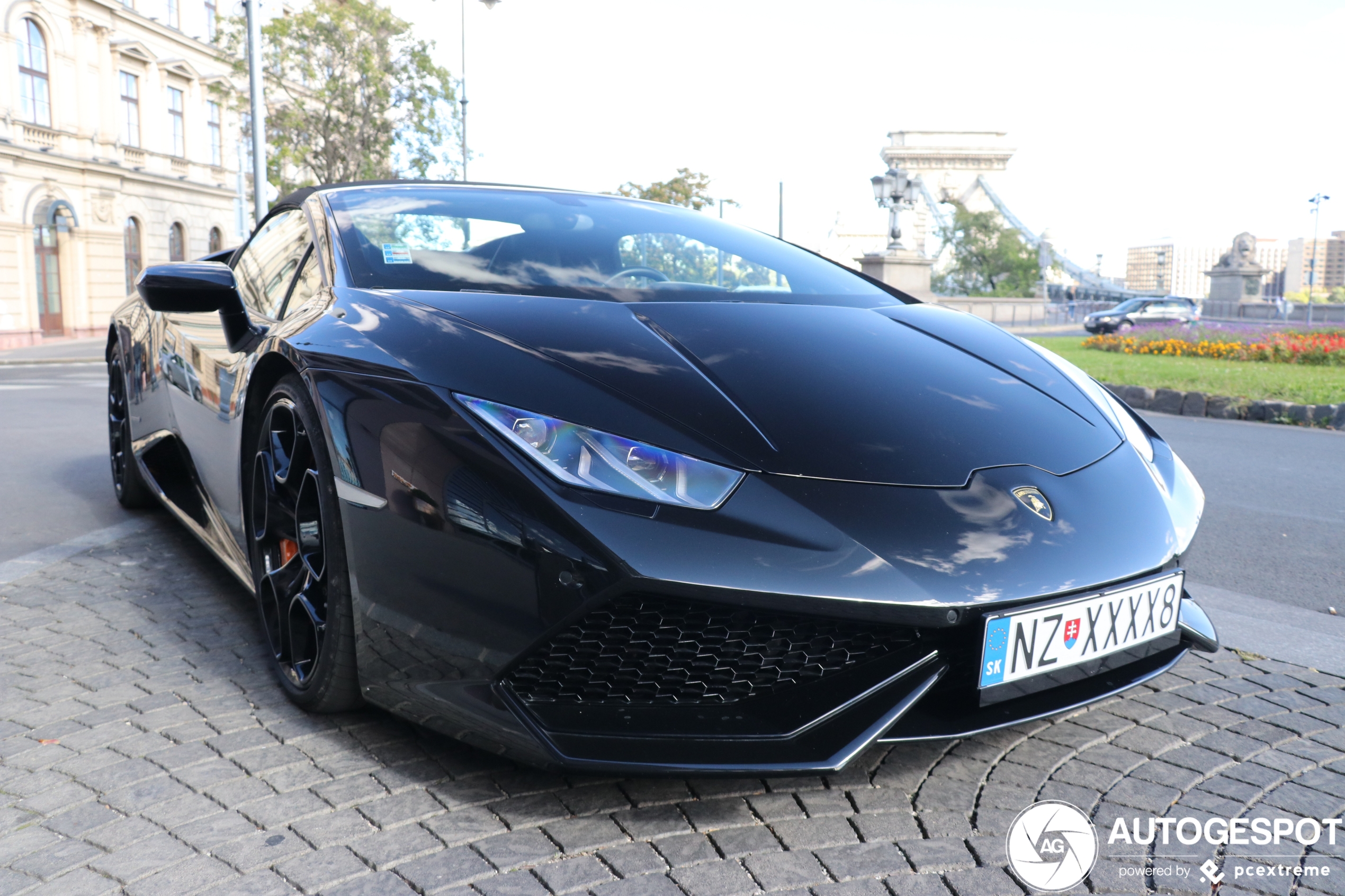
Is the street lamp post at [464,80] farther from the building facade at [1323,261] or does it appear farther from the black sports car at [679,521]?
the building facade at [1323,261]

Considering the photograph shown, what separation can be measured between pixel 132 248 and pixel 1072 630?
29.3 metres

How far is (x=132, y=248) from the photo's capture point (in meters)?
26.8

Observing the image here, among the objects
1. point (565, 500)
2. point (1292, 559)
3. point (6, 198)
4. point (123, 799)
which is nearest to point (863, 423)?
point (565, 500)

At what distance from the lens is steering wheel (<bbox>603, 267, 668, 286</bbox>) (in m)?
2.61

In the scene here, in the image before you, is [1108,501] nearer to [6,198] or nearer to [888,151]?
[6,198]

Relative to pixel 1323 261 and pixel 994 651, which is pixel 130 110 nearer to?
pixel 994 651

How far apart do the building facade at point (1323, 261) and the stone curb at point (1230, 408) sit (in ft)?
472

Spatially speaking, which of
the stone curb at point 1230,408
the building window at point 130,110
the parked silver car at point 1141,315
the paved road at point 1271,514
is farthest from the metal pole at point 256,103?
the parked silver car at point 1141,315

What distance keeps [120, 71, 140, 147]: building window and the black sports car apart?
28.2 m

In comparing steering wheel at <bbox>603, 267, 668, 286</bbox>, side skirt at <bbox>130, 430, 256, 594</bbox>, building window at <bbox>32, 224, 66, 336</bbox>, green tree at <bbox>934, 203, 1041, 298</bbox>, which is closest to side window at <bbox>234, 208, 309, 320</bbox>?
side skirt at <bbox>130, 430, 256, 594</bbox>

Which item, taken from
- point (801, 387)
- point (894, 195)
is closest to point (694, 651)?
point (801, 387)

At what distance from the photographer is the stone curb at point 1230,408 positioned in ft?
28.6

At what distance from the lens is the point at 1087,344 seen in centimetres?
1855

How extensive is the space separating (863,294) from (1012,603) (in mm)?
1309
